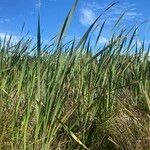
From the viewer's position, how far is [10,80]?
11.8 ft

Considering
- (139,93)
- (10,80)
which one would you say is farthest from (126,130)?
(10,80)

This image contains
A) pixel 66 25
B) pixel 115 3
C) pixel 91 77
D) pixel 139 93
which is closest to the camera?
pixel 66 25

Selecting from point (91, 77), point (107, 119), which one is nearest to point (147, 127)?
point (107, 119)

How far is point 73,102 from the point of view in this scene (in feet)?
10.8

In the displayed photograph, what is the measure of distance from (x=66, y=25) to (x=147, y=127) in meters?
0.96

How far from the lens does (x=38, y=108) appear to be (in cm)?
258

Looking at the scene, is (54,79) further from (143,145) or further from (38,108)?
(143,145)

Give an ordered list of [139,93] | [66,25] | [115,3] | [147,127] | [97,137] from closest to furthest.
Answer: [66,25] → [115,3] → [147,127] → [97,137] → [139,93]

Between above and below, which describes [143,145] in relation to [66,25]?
below

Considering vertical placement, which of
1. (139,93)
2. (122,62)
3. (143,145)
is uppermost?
(122,62)

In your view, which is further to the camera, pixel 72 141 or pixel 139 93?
pixel 139 93

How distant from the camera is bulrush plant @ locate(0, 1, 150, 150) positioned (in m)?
2.56

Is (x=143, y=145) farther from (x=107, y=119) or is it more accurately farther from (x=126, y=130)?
(x=107, y=119)

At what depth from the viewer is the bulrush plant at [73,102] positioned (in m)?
2.56
